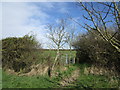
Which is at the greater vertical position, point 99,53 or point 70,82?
point 99,53

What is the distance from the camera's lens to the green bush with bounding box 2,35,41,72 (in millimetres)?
10555

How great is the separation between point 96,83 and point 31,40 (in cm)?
745

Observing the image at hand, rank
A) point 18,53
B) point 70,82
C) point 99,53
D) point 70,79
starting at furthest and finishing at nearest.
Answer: point 18,53
point 99,53
point 70,79
point 70,82

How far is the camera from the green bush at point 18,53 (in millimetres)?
10555

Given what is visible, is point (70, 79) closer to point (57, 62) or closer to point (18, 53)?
point (57, 62)

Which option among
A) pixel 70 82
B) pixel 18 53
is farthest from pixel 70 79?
pixel 18 53

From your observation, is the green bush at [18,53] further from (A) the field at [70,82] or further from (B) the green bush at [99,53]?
(B) the green bush at [99,53]

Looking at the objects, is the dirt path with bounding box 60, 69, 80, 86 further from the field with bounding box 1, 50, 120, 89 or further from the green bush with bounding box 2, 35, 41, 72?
the green bush with bounding box 2, 35, 41, 72

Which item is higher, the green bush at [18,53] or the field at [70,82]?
the green bush at [18,53]

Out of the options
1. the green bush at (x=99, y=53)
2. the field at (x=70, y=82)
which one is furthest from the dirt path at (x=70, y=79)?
the green bush at (x=99, y=53)

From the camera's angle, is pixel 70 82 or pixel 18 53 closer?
pixel 70 82

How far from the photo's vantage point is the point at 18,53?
1094 centimetres

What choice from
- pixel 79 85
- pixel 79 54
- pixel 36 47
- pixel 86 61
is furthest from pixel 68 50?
pixel 79 85

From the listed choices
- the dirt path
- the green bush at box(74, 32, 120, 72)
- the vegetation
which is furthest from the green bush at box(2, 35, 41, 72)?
the green bush at box(74, 32, 120, 72)
